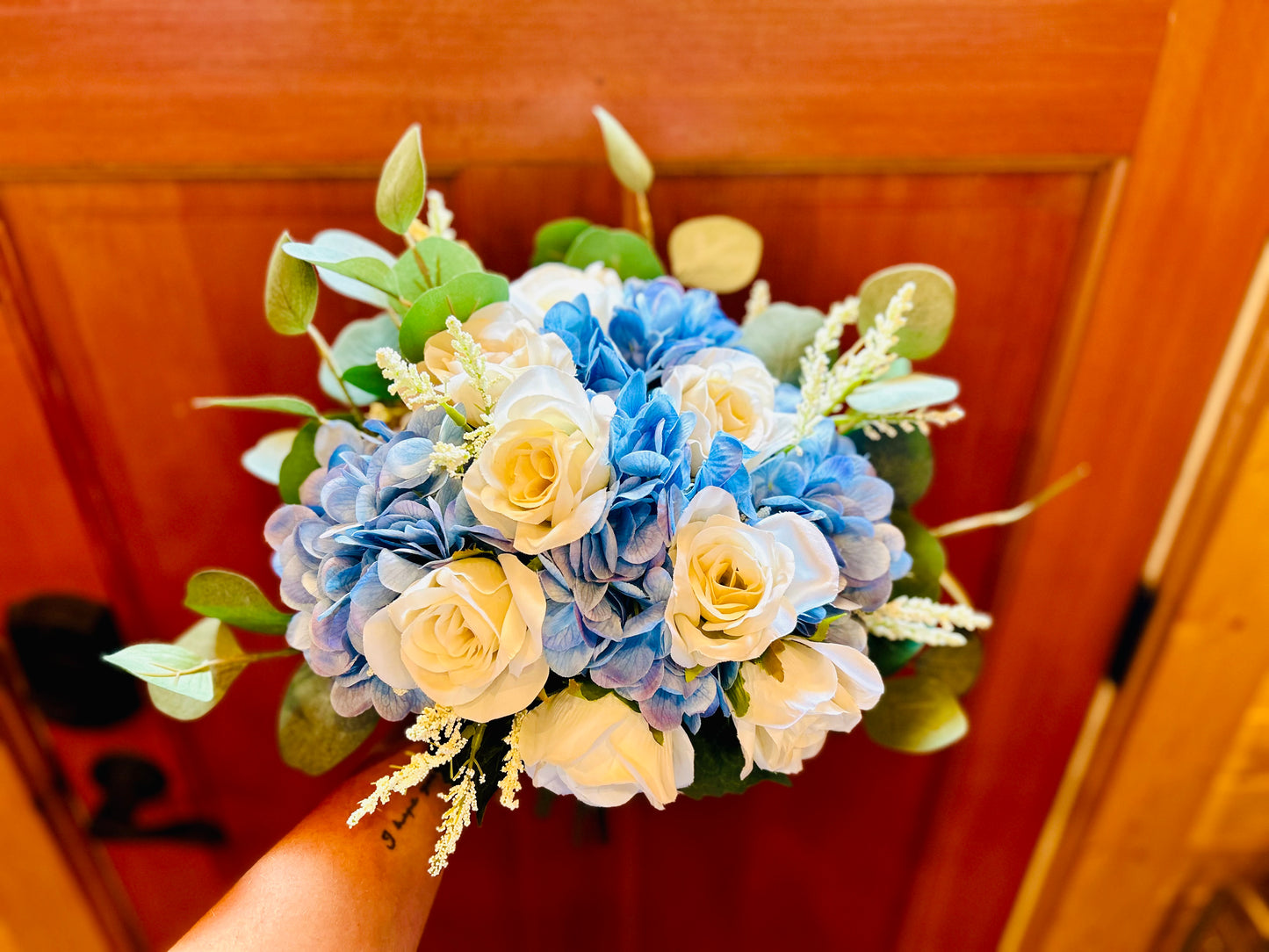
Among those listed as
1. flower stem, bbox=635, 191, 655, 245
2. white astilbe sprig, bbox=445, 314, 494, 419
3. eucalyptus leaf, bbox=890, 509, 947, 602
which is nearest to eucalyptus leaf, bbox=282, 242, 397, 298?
white astilbe sprig, bbox=445, 314, 494, 419

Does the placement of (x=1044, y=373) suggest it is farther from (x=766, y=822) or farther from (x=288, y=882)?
(x=288, y=882)

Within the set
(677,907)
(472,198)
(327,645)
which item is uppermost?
(472,198)

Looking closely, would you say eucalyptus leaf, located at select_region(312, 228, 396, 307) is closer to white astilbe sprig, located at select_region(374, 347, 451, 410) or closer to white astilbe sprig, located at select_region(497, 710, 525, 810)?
white astilbe sprig, located at select_region(374, 347, 451, 410)

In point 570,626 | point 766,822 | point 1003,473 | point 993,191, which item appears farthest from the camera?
point 766,822

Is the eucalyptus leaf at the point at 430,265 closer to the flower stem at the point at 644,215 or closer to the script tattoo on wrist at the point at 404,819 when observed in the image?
the flower stem at the point at 644,215

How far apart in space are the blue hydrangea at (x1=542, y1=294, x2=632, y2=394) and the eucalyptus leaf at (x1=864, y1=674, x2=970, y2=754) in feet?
1.23

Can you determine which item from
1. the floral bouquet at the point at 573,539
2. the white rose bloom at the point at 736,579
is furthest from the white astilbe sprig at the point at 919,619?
the white rose bloom at the point at 736,579

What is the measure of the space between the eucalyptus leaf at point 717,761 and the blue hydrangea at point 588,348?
0.24m

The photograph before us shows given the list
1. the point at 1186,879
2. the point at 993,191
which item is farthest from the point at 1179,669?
the point at 993,191

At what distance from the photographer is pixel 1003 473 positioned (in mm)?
734

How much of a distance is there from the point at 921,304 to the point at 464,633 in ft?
1.29

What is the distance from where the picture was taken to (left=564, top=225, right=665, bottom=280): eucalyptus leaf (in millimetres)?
550

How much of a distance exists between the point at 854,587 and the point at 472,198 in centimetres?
45

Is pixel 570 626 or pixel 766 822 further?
pixel 766 822
